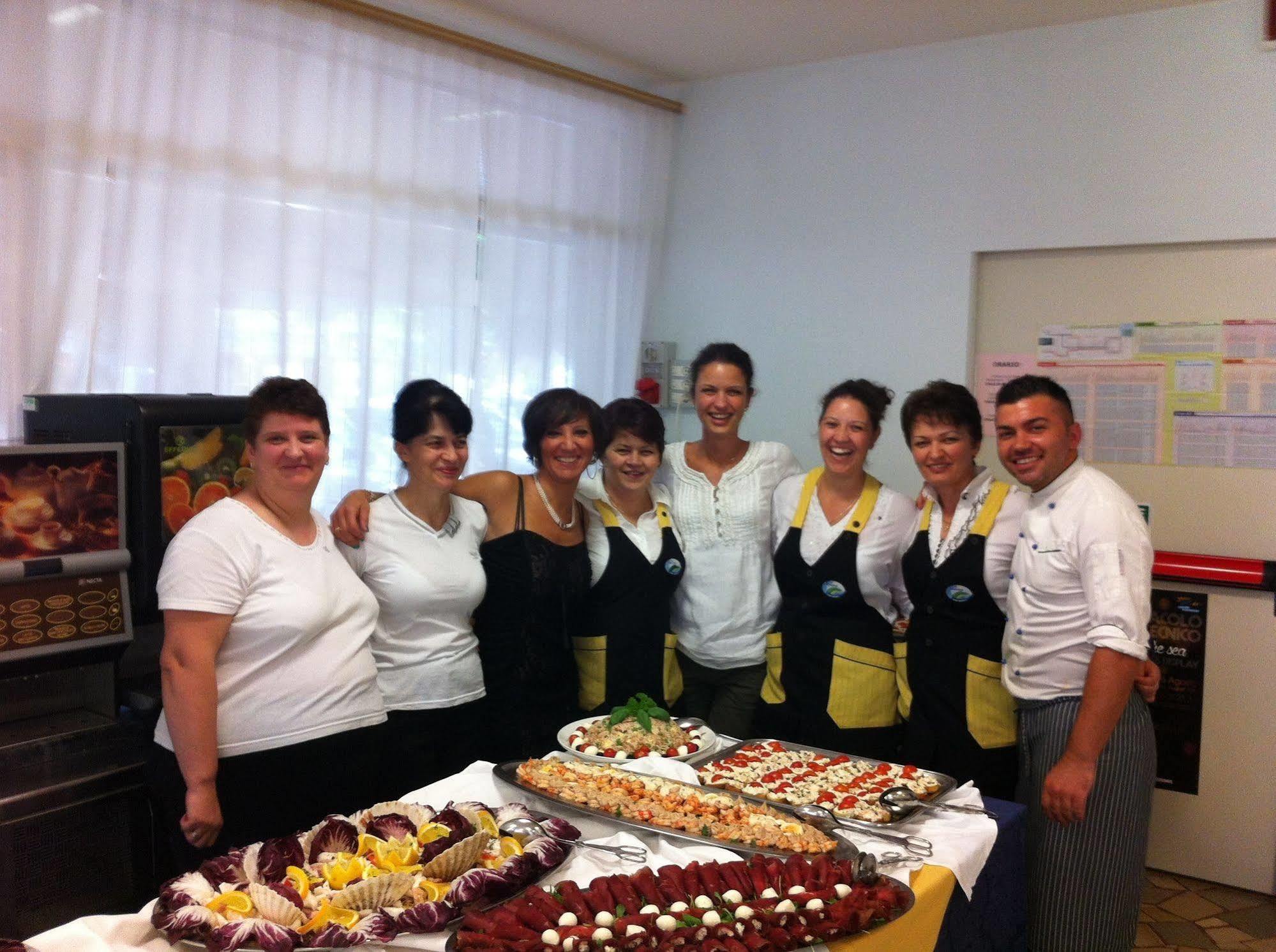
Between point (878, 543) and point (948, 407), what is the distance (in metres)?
0.42

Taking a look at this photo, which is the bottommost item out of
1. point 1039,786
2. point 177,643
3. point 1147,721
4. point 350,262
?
point 1039,786

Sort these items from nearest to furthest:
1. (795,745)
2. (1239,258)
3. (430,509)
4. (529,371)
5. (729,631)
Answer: (795,745) → (430,509) → (729,631) → (1239,258) → (529,371)

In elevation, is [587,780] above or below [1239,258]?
below

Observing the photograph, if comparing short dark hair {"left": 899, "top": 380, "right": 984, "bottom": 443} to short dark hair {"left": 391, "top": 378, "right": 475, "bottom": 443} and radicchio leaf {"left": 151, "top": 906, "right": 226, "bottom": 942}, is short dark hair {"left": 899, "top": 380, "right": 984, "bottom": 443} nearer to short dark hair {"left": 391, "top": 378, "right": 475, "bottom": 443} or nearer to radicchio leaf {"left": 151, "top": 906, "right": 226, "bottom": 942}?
short dark hair {"left": 391, "top": 378, "right": 475, "bottom": 443}

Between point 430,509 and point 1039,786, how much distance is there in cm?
164

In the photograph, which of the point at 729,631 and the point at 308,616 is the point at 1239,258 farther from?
the point at 308,616

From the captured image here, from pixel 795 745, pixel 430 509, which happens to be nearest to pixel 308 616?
pixel 430 509

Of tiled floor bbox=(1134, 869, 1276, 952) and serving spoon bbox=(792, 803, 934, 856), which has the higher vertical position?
serving spoon bbox=(792, 803, 934, 856)

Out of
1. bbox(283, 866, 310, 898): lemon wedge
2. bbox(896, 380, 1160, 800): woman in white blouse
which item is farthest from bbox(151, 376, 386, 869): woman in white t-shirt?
bbox(896, 380, 1160, 800): woman in white blouse

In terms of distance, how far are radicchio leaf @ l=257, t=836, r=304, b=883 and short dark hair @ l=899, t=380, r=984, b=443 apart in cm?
184

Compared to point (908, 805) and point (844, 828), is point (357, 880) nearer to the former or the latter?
point (844, 828)

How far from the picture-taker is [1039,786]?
2602mm

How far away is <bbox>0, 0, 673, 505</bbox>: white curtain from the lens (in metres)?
2.90

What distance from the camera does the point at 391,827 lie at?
1781mm
